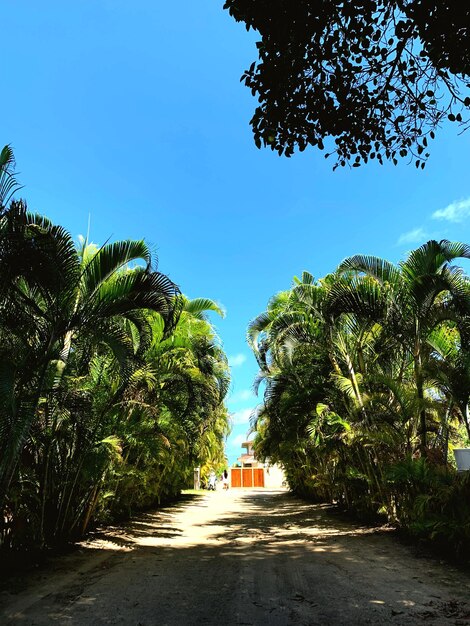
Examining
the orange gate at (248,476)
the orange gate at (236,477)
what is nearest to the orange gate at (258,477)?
the orange gate at (248,476)

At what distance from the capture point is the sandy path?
12.1 ft

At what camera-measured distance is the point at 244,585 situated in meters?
4.68

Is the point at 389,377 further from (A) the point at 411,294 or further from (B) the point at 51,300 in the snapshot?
(B) the point at 51,300

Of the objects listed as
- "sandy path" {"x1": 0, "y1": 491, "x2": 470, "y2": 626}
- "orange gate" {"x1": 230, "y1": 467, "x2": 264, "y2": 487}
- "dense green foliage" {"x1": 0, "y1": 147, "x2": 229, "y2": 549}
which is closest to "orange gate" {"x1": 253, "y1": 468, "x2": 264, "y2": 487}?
"orange gate" {"x1": 230, "y1": 467, "x2": 264, "y2": 487}

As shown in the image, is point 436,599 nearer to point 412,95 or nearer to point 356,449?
point 412,95

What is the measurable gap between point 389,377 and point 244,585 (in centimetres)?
474

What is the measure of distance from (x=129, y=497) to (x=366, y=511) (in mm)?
5549

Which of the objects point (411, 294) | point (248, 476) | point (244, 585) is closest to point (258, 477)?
point (248, 476)

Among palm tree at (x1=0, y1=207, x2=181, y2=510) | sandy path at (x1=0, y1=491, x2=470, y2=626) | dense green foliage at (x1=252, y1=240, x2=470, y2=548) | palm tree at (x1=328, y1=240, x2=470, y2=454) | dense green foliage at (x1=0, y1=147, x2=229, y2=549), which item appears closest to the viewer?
sandy path at (x1=0, y1=491, x2=470, y2=626)

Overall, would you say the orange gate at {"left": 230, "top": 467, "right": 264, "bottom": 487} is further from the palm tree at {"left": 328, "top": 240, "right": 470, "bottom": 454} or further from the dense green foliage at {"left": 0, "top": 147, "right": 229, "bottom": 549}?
the palm tree at {"left": 328, "top": 240, "right": 470, "bottom": 454}

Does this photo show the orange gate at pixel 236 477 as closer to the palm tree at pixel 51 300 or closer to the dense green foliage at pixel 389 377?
the dense green foliage at pixel 389 377

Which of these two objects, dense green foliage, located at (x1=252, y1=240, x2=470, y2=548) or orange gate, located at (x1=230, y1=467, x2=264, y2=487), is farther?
orange gate, located at (x1=230, y1=467, x2=264, y2=487)

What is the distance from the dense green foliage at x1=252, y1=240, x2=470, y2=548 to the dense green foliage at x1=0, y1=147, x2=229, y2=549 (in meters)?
3.51

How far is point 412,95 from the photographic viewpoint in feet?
12.0
